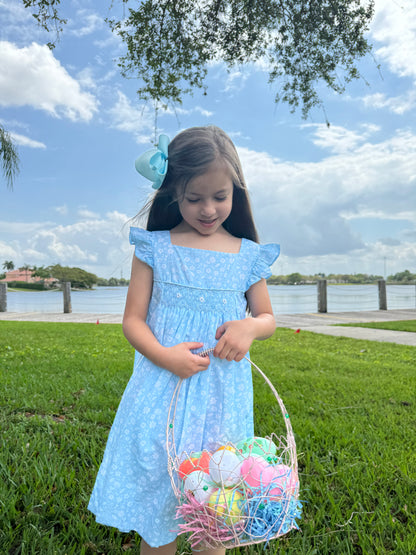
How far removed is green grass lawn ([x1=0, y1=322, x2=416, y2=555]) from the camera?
205 centimetres

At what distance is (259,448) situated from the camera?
1.54 metres

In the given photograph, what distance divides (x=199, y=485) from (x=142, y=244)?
88 cm

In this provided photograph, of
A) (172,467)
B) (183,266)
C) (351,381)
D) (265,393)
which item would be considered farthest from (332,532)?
(351,381)

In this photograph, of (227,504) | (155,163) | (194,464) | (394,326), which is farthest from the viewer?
(394,326)

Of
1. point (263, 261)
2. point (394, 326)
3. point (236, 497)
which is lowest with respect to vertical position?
point (394, 326)

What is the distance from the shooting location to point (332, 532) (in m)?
2.09

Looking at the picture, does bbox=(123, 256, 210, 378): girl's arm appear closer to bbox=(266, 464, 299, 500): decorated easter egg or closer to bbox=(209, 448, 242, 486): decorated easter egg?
bbox=(209, 448, 242, 486): decorated easter egg

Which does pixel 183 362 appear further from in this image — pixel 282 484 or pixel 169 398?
pixel 282 484

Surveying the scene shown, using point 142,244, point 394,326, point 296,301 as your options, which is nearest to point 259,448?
point 142,244

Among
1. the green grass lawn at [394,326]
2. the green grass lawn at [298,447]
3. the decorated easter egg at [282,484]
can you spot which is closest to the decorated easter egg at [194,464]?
the decorated easter egg at [282,484]

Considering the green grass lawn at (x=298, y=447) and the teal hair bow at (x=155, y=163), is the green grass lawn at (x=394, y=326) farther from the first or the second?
the teal hair bow at (x=155, y=163)

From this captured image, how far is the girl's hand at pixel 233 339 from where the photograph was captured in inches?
61.1

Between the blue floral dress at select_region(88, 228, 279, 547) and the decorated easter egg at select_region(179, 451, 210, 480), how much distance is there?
0.31 feet

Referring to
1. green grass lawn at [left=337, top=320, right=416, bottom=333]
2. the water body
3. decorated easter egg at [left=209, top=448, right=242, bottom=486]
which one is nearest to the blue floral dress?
decorated easter egg at [left=209, top=448, right=242, bottom=486]
